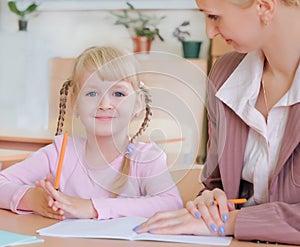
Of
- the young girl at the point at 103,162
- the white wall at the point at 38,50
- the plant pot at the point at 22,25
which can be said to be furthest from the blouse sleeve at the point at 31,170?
the plant pot at the point at 22,25

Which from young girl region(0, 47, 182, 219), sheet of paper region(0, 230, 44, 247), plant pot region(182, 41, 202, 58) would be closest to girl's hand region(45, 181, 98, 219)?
young girl region(0, 47, 182, 219)

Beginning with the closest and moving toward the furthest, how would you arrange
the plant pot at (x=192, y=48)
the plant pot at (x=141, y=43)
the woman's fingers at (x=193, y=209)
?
the woman's fingers at (x=193, y=209) → the plant pot at (x=192, y=48) → the plant pot at (x=141, y=43)

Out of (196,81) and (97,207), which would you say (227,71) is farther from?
(97,207)

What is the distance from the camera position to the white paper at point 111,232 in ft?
2.89

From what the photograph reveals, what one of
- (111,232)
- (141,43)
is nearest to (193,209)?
(111,232)

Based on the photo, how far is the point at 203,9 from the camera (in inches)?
38.9

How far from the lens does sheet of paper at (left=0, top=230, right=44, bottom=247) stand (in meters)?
0.84

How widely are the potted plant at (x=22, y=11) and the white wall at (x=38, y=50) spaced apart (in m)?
0.05

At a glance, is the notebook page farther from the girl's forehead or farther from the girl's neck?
the girl's forehead

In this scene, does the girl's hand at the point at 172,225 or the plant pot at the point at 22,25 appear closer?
the girl's hand at the point at 172,225

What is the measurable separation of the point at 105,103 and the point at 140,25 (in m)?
3.00

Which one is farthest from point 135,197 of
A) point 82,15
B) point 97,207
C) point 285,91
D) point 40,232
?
point 82,15

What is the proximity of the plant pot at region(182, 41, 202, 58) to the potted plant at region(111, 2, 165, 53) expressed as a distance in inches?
9.5

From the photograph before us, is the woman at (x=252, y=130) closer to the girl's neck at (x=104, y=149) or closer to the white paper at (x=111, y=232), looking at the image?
the white paper at (x=111, y=232)
